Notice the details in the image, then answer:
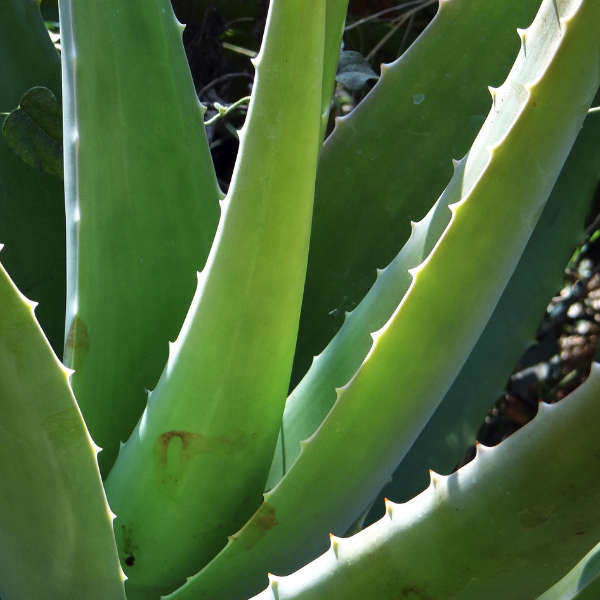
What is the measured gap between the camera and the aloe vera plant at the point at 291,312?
506 millimetres

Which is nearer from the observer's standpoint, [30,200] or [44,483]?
[44,483]

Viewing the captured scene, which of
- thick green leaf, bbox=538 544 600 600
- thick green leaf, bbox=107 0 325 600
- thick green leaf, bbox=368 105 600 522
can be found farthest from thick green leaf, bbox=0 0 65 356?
thick green leaf, bbox=538 544 600 600

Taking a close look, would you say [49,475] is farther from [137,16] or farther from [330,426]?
[137,16]

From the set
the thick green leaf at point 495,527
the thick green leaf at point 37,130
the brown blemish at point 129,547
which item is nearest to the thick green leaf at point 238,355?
the brown blemish at point 129,547

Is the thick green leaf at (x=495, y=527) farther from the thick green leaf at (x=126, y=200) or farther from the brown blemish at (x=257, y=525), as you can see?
the thick green leaf at (x=126, y=200)

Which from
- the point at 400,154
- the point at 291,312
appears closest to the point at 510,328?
the point at 400,154

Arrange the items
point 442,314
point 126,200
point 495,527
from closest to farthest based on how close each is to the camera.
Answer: point 495,527 → point 442,314 → point 126,200

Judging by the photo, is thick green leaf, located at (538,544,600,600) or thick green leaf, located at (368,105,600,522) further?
thick green leaf, located at (368,105,600,522)

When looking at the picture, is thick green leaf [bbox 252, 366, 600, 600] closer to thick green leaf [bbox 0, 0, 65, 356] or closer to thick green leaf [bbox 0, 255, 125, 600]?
thick green leaf [bbox 0, 255, 125, 600]

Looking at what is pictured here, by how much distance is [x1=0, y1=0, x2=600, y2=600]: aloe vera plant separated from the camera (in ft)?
1.66

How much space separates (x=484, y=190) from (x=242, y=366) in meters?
0.20

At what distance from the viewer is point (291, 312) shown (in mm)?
637

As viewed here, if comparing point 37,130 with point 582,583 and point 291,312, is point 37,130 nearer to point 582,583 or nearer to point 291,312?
point 291,312

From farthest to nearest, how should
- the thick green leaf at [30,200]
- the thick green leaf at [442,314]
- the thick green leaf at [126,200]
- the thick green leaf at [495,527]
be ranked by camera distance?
the thick green leaf at [30,200] < the thick green leaf at [126,200] < the thick green leaf at [442,314] < the thick green leaf at [495,527]
